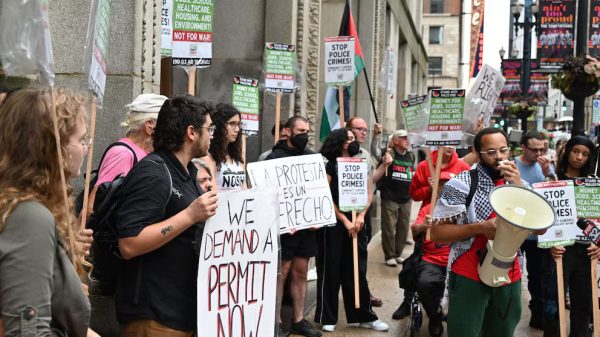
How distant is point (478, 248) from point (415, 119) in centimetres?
218

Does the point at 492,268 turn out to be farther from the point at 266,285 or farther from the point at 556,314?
the point at 556,314

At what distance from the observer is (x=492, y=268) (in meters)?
4.79

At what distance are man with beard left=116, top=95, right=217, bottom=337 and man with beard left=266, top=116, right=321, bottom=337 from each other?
3.30m

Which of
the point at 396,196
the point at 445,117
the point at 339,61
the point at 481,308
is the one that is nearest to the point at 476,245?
the point at 481,308

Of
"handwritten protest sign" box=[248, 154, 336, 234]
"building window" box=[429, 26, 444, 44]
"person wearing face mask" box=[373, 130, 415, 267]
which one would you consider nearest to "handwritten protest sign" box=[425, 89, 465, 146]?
"handwritten protest sign" box=[248, 154, 336, 234]

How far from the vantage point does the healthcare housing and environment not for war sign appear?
21.5 feet

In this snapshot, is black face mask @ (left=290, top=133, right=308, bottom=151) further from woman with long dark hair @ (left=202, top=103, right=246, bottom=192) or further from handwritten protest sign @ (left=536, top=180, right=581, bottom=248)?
handwritten protest sign @ (left=536, top=180, right=581, bottom=248)

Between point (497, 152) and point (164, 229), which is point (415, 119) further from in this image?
point (164, 229)

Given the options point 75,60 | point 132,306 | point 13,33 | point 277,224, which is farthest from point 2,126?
point 75,60

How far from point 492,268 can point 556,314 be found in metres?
2.73

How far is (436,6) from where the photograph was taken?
7931 centimetres

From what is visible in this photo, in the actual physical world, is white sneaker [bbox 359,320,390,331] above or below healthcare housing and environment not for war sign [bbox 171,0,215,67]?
below

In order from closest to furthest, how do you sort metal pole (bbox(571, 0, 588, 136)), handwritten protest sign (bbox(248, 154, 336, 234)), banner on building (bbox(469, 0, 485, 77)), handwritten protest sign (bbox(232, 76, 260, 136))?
handwritten protest sign (bbox(248, 154, 336, 234))
handwritten protest sign (bbox(232, 76, 260, 136))
metal pole (bbox(571, 0, 588, 136))
banner on building (bbox(469, 0, 485, 77))

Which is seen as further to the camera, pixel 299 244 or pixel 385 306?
pixel 385 306
